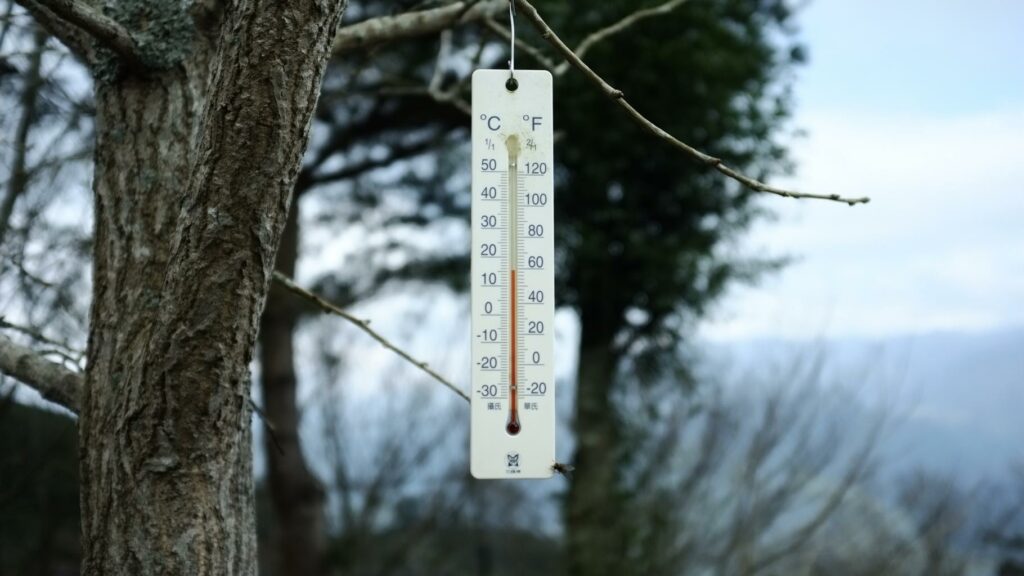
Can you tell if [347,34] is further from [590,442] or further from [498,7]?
[590,442]

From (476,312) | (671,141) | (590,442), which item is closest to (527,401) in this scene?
(476,312)

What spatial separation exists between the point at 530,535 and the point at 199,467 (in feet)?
27.7

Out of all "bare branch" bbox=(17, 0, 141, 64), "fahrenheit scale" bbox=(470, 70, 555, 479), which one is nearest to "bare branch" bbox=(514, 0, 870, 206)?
"fahrenheit scale" bbox=(470, 70, 555, 479)

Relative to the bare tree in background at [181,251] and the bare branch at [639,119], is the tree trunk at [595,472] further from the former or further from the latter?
the bare branch at [639,119]

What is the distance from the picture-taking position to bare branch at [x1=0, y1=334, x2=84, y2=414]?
6.28 ft

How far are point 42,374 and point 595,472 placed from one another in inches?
211

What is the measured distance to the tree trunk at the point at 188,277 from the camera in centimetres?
154

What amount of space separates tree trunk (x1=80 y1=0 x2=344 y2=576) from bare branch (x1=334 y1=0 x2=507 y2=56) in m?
0.44

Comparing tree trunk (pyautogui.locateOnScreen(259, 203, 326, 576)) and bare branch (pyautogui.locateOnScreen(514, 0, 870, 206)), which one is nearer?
bare branch (pyautogui.locateOnScreen(514, 0, 870, 206))

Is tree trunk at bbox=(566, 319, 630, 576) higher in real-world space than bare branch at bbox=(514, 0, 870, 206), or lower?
lower

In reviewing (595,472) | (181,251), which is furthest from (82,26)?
(595,472)

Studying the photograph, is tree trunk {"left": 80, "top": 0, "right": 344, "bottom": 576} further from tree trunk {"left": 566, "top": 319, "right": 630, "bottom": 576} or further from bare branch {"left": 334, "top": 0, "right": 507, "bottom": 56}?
tree trunk {"left": 566, "top": 319, "right": 630, "bottom": 576}

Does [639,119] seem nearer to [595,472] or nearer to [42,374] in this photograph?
[42,374]

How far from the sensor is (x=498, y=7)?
8.57 ft
